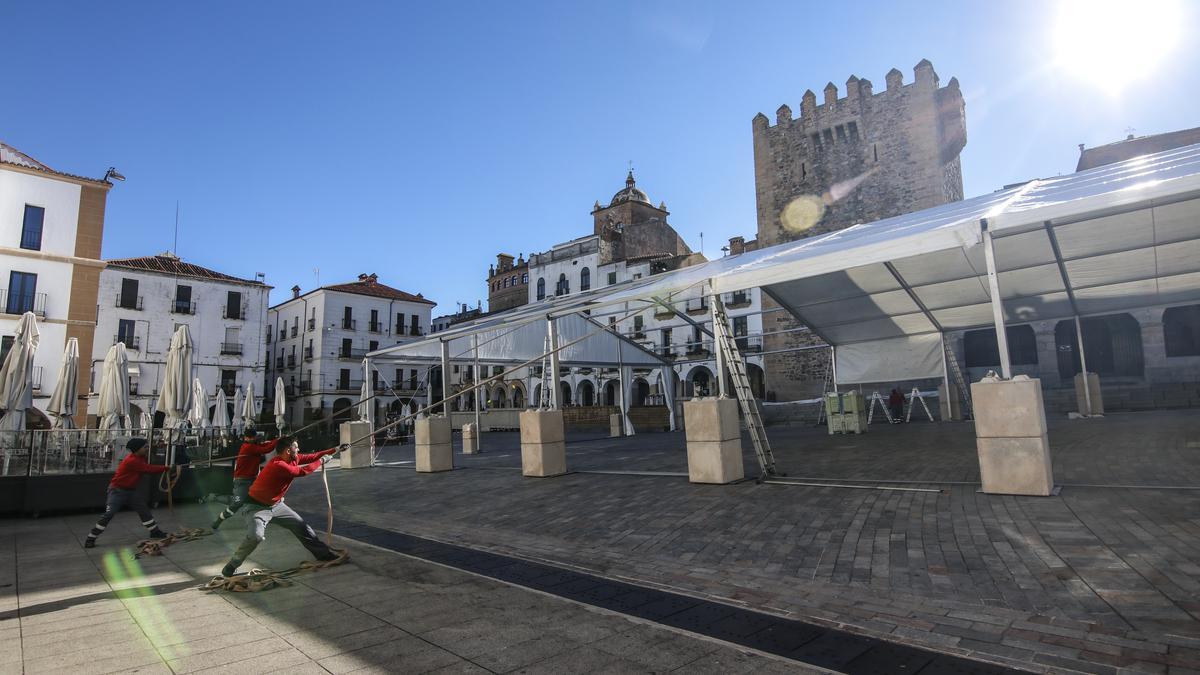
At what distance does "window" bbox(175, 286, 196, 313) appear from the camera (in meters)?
41.6

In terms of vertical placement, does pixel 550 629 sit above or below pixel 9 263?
below

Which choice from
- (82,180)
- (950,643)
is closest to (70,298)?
(82,180)

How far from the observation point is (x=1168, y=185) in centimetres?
648

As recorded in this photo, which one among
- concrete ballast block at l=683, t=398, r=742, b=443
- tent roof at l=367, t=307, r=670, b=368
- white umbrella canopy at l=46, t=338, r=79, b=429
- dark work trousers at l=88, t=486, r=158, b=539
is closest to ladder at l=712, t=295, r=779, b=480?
concrete ballast block at l=683, t=398, r=742, b=443

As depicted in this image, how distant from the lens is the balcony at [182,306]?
41.3 meters

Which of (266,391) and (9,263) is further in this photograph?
(266,391)

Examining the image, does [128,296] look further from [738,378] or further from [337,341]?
[738,378]

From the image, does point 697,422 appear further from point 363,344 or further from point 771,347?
point 363,344

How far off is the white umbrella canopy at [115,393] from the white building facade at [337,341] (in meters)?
32.8

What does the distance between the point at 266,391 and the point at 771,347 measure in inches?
1707

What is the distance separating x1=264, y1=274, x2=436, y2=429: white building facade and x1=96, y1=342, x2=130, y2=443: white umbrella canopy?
3276cm

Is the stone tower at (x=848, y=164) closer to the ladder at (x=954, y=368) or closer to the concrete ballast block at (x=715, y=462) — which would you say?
the ladder at (x=954, y=368)

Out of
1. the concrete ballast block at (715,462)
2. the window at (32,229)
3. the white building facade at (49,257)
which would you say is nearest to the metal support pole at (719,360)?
the concrete ballast block at (715,462)

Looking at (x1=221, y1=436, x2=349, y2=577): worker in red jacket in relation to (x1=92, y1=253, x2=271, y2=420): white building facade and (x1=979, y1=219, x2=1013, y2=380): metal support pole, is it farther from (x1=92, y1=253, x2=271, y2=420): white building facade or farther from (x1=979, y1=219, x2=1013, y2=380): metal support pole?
(x1=92, y1=253, x2=271, y2=420): white building facade
